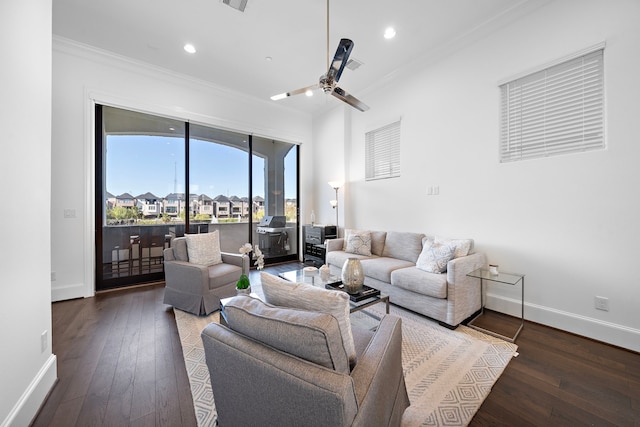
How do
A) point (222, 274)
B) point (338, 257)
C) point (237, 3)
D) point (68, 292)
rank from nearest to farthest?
1. point (237, 3)
2. point (222, 274)
3. point (68, 292)
4. point (338, 257)

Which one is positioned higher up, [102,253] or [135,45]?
[135,45]

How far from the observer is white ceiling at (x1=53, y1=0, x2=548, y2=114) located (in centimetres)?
269

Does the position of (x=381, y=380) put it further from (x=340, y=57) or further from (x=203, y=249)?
(x=203, y=249)

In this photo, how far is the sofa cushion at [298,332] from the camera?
0.86 meters

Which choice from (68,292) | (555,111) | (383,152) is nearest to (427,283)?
(555,111)

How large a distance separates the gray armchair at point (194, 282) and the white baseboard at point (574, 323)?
3217 mm

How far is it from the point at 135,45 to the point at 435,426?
516cm

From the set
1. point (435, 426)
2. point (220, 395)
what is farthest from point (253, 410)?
point (435, 426)

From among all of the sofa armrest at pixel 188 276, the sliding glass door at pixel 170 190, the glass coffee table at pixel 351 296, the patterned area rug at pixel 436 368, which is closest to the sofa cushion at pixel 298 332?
the patterned area rug at pixel 436 368

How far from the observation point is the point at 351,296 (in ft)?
7.13

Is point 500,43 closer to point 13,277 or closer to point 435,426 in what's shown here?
point 435,426

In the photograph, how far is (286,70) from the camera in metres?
3.95

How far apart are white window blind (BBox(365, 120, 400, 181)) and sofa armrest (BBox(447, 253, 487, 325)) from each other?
1.93 meters

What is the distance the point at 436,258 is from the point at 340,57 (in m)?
2.34
